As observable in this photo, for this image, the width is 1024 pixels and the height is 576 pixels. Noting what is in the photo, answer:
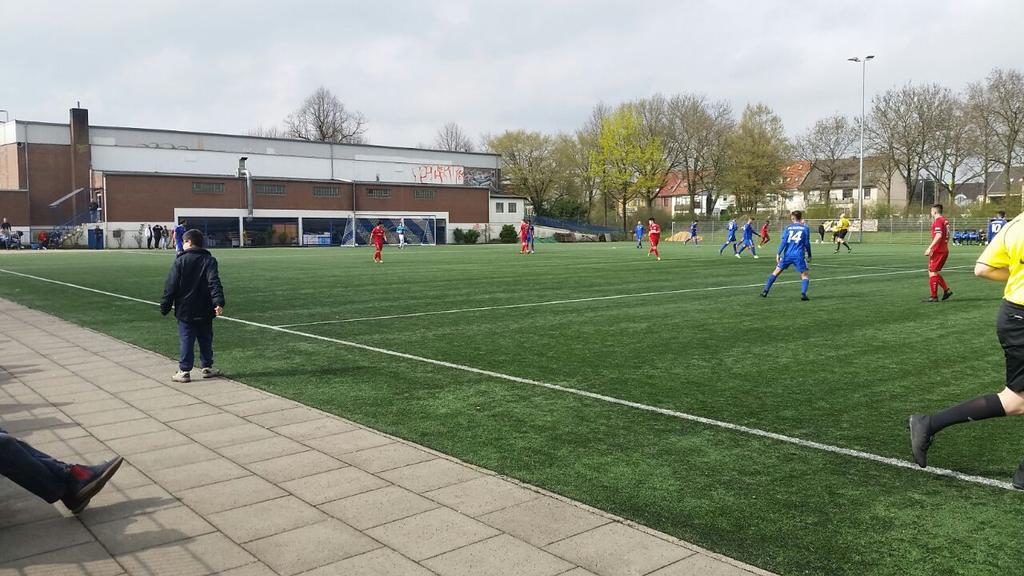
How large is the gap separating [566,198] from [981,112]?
39.4 m

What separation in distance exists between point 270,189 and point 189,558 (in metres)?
58.1

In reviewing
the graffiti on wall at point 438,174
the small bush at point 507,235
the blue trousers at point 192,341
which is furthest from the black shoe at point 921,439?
the graffiti on wall at point 438,174

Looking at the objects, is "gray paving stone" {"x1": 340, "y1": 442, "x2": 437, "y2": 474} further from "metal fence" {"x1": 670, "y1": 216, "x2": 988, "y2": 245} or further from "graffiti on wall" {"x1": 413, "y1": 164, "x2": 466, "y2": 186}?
"graffiti on wall" {"x1": 413, "y1": 164, "x2": 466, "y2": 186}

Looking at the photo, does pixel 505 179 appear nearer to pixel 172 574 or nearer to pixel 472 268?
pixel 472 268

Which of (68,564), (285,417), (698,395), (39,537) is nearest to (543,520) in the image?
(68,564)

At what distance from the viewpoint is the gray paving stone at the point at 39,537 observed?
3631 millimetres

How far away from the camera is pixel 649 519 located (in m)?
3.88

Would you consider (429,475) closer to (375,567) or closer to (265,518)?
(265,518)

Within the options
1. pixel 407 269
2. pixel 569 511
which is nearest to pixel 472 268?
pixel 407 269

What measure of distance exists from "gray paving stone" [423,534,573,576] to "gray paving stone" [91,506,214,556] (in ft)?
4.39

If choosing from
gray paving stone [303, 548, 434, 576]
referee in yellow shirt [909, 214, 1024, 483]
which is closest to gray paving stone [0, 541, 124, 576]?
gray paving stone [303, 548, 434, 576]

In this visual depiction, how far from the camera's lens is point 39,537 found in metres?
3.82

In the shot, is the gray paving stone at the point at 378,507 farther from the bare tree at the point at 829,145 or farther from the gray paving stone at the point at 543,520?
the bare tree at the point at 829,145

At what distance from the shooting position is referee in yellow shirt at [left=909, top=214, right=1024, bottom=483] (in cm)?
408
